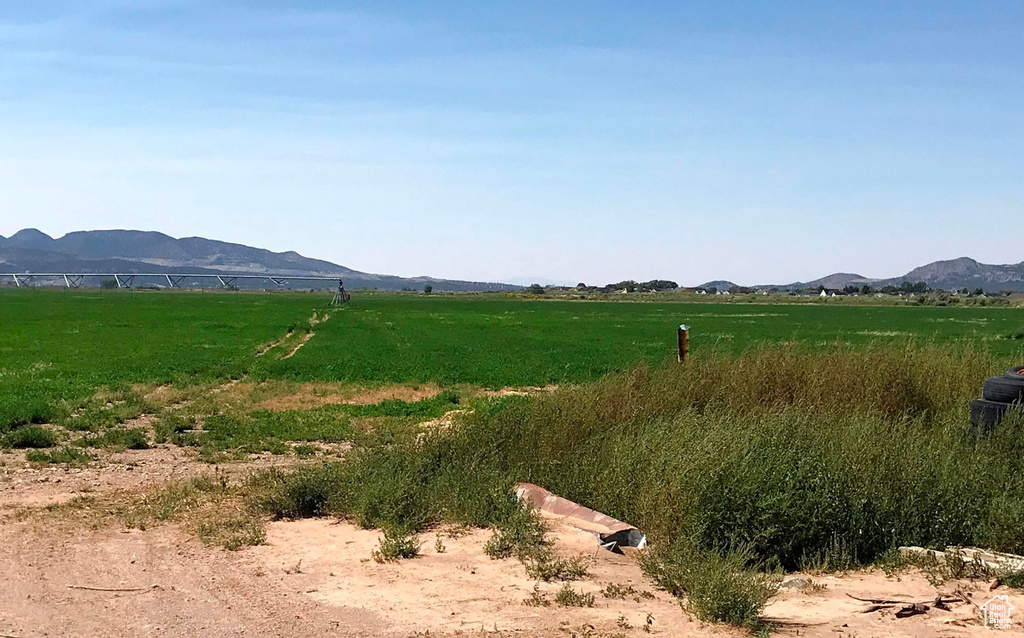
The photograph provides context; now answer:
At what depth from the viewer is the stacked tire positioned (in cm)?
1090

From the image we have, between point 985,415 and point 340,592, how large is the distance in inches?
315

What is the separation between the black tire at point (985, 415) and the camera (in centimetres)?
1091

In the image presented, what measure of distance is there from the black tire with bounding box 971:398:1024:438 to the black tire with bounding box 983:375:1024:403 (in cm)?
8

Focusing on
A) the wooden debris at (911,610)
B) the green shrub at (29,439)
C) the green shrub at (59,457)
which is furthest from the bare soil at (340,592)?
the green shrub at (29,439)

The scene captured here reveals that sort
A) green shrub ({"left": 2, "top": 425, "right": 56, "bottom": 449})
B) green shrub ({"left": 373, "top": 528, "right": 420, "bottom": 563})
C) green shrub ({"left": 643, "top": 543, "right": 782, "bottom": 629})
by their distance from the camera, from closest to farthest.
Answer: green shrub ({"left": 643, "top": 543, "right": 782, "bottom": 629}) → green shrub ({"left": 373, "top": 528, "right": 420, "bottom": 563}) → green shrub ({"left": 2, "top": 425, "right": 56, "bottom": 449})

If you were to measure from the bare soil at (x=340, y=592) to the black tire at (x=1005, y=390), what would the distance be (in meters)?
4.31

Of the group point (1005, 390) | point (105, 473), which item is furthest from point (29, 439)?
point (1005, 390)

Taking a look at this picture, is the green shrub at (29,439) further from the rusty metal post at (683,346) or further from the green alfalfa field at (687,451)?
the rusty metal post at (683,346)

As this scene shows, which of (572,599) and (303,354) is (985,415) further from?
(303,354)

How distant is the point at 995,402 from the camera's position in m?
11.1

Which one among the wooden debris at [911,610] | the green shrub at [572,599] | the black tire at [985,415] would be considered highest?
the black tire at [985,415]

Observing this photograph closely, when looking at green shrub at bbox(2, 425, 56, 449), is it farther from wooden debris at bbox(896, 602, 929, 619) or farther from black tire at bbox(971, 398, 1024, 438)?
black tire at bbox(971, 398, 1024, 438)

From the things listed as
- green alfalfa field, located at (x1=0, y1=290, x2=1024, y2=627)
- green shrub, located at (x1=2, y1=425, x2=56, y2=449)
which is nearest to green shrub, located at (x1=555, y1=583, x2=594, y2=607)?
green alfalfa field, located at (x1=0, y1=290, x2=1024, y2=627)

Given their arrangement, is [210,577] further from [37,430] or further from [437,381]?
[437,381]
